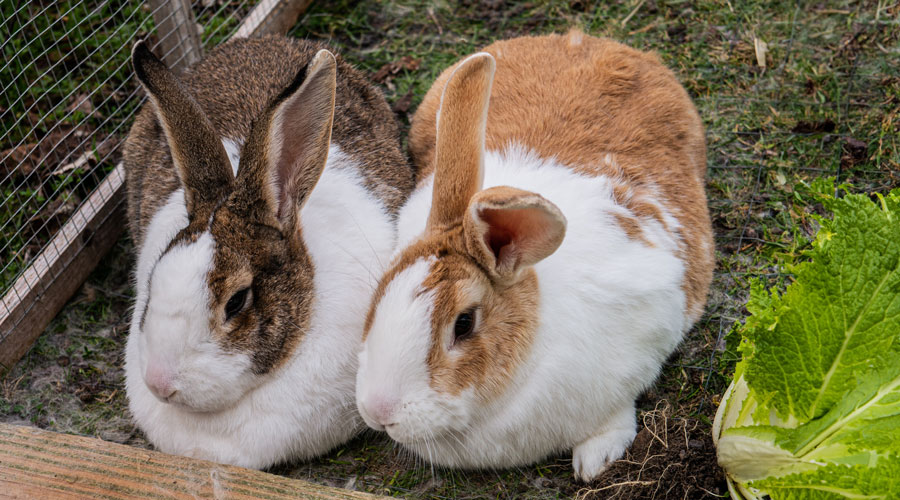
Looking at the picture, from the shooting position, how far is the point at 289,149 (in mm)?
3186

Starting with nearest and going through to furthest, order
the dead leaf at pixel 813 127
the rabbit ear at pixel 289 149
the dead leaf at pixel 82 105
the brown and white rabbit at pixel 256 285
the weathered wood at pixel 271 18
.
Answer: the brown and white rabbit at pixel 256 285 < the rabbit ear at pixel 289 149 < the dead leaf at pixel 813 127 < the dead leaf at pixel 82 105 < the weathered wood at pixel 271 18

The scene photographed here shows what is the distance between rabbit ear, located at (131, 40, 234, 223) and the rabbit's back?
625 mm

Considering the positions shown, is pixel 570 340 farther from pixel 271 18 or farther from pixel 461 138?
pixel 271 18

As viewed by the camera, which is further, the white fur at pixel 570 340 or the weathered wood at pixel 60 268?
the weathered wood at pixel 60 268

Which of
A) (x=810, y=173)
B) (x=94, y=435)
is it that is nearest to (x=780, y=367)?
(x=810, y=173)

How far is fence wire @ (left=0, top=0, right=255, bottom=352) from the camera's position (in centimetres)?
407

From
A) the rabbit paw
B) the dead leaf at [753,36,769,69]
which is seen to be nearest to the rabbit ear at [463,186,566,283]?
the rabbit paw

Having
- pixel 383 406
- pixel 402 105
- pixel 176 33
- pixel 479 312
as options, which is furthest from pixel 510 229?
pixel 176 33

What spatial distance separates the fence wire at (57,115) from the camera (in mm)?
4074

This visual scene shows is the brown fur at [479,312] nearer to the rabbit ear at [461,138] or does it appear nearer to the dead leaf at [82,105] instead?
the rabbit ear at [461,138]

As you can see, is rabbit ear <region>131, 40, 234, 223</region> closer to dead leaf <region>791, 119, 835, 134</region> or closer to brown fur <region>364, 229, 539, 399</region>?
brown fur <region>364, 229, 539, 399</region>

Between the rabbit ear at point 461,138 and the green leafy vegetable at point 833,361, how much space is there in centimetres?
103

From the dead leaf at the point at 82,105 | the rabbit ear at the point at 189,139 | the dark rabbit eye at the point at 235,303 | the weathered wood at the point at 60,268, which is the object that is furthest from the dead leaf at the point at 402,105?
the dark rabbit eye at the point at 235,303

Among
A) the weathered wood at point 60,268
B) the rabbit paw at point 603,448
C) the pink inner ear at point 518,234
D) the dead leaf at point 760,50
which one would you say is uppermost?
the pink inner ear at point 518,234
